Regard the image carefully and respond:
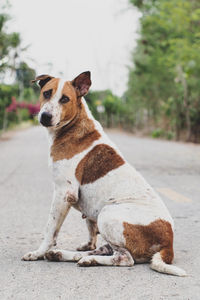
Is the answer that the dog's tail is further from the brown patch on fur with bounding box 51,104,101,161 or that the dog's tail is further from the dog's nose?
the dog's nose

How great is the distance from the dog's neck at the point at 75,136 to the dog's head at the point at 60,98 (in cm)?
8

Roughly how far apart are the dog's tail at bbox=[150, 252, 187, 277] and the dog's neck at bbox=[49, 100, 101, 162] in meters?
1.21

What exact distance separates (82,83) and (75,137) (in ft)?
→ 1.71

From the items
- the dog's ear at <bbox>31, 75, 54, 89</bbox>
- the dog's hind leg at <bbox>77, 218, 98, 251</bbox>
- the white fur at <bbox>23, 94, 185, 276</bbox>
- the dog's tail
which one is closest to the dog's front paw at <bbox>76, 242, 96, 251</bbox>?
the dog's hind leg at <bbox>77, 218, 98, 251</bbox>

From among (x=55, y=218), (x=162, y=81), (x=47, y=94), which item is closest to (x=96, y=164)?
(x=55, y=218)

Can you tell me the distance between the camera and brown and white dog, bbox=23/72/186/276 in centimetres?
385

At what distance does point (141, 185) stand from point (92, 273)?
2.97 feet

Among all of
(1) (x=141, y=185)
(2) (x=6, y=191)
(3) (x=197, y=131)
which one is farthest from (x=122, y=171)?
(3) (x=197, y=131)

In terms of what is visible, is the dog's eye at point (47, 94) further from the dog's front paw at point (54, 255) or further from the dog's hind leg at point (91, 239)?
the dog's front paw at point (54, 255)

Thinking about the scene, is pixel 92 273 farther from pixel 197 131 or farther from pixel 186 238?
pixel 197 131

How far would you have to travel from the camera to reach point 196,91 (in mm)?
26766

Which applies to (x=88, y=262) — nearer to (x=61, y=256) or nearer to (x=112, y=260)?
(x=112, y=260)

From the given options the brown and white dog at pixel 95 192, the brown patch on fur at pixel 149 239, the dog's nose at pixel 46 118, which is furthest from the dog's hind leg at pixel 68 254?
the dog's nose at pixel 46 118

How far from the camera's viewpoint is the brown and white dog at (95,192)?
12.6ft
